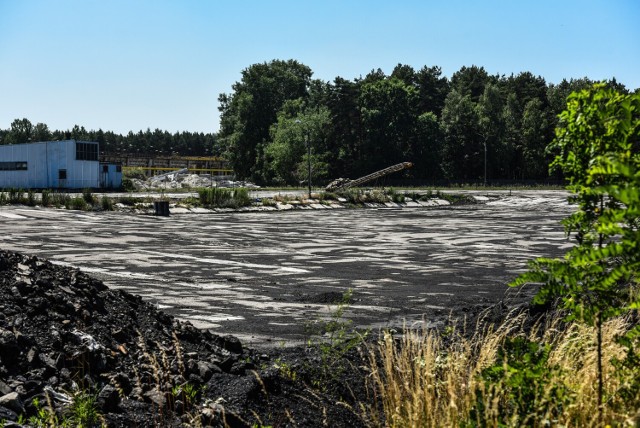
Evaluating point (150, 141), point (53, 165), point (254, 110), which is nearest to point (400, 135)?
point (254, 110)

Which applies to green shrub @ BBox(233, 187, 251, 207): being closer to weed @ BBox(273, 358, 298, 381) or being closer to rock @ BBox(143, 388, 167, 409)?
weed @ BBox(273, 358, 298, 381)

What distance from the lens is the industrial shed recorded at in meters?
64.9

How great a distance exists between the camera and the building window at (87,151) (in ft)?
214

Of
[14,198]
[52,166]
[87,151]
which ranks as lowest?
[14,198]

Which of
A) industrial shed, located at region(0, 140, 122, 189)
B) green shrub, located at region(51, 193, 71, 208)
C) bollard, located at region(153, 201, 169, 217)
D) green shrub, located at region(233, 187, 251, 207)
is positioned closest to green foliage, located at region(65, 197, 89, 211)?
green shrub, located at region(51, 193, 71, 208)

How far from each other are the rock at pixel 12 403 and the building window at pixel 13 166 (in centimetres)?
6561

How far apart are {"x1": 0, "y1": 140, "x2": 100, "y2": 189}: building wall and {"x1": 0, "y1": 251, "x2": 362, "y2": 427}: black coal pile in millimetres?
60925

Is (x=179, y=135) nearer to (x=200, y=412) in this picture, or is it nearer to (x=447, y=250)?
(x=447, y=250)

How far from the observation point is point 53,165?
65.0m

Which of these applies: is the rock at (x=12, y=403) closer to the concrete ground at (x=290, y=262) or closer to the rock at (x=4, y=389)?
the rock at (x=4, y=389)

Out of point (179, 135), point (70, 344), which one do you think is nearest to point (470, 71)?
point (179, 135)

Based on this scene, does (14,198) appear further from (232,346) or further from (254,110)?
(254,110)

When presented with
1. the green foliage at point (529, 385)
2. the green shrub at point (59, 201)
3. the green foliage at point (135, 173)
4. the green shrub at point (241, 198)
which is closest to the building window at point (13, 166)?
the green shrub at point (59, 201)

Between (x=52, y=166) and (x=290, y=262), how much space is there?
54177mm
